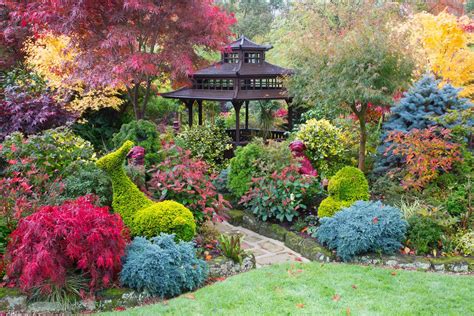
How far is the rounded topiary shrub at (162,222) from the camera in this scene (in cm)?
575

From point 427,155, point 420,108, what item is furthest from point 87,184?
point 420,108

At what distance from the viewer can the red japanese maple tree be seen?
8172 millimetres

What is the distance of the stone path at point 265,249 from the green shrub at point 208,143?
9.05 feet

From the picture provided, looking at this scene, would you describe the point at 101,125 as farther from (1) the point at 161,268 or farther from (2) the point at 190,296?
(2) the point at 190,296

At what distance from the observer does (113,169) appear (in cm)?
597

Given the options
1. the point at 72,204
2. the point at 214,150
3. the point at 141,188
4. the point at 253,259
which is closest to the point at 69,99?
the point at 214,150

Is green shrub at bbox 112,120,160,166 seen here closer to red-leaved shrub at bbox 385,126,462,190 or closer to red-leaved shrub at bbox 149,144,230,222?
red-leaved shrub at bbox 149,144,230,222

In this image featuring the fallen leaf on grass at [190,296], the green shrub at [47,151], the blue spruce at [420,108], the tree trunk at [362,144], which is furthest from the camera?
the tree trunk at [362,144]

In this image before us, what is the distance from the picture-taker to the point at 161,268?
5.12 meters

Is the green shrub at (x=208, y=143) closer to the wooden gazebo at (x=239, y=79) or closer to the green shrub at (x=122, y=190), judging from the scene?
the wooden gazebo at (x=239, y=79)

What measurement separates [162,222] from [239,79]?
215 inches

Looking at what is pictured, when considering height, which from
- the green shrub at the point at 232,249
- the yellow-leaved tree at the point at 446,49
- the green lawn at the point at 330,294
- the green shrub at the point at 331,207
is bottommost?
the green lawn at the point at 330,294

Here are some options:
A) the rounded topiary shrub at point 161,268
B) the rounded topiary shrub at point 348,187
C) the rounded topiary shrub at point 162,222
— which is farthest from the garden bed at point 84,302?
the rounded topiary shrub at point 348,187

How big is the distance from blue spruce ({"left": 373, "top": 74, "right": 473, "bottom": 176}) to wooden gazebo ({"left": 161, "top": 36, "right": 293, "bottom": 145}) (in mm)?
2615
